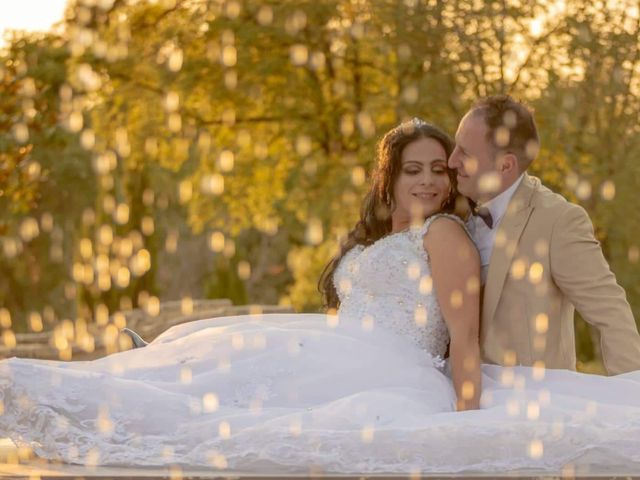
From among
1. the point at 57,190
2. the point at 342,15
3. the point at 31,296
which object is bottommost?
the point at 31,296

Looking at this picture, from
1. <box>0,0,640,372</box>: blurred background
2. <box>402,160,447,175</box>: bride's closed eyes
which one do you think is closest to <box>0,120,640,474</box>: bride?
<box>402,160,447,175</box>: bride's closed eyes

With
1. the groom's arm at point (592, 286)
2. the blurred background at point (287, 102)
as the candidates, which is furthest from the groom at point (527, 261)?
the blurred background at point (287, 102)

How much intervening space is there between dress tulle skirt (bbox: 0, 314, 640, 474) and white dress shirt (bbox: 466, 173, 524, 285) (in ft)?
1.56

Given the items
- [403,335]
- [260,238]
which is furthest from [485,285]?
[260,238]

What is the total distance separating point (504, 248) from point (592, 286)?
0.40m

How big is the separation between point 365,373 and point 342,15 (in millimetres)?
14698

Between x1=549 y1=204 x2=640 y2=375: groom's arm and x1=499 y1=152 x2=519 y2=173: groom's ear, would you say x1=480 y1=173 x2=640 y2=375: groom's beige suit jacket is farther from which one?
x1=499 y1=152 x2=519 y2=173: groom's ear

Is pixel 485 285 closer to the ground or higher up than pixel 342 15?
closer to the ground

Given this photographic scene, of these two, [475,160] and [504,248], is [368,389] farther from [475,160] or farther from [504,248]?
[475,160]

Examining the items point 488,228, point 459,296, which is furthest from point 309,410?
point 488,228

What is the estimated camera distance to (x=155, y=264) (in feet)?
83.1

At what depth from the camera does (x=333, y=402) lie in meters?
5.06

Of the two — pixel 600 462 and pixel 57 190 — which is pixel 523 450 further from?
pixel 57 190

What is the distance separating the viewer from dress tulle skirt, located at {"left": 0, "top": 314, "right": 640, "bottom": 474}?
471 centimetres
